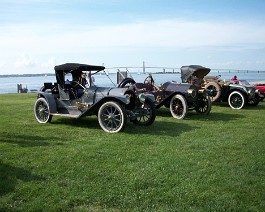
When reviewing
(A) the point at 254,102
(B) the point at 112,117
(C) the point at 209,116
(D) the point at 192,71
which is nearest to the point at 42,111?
(B) the point at 112,117

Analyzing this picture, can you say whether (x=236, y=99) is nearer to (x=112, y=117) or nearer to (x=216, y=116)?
(x=216, y=116)

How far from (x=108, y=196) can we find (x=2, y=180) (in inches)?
65.0

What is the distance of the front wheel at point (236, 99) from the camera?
13.9 m

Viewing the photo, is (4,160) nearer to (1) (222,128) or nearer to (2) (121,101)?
(2) (121,101)

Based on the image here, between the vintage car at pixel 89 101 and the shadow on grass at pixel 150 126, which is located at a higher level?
the vintage car at pixel 89 101

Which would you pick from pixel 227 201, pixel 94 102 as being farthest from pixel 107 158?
pixel 94 102

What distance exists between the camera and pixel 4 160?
580 centimetres

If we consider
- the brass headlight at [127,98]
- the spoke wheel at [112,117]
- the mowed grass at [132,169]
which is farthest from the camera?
the brass headlight at [127,98]

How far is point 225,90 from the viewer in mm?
14406

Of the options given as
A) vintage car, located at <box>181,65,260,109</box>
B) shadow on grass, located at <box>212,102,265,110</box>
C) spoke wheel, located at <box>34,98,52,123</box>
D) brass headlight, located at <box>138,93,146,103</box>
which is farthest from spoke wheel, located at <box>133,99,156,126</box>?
shadow on grass, located at <box>212,102,265,110</box>

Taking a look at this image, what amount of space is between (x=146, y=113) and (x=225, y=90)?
6.21 meters

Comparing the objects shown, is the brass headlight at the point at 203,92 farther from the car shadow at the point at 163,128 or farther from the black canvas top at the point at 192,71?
the black canvas top at the point at 192,71

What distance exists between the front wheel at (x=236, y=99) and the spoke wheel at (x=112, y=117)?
7148 mm

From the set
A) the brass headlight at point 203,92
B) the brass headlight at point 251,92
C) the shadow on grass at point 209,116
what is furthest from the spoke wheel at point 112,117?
the brass headlight at point 251,92
